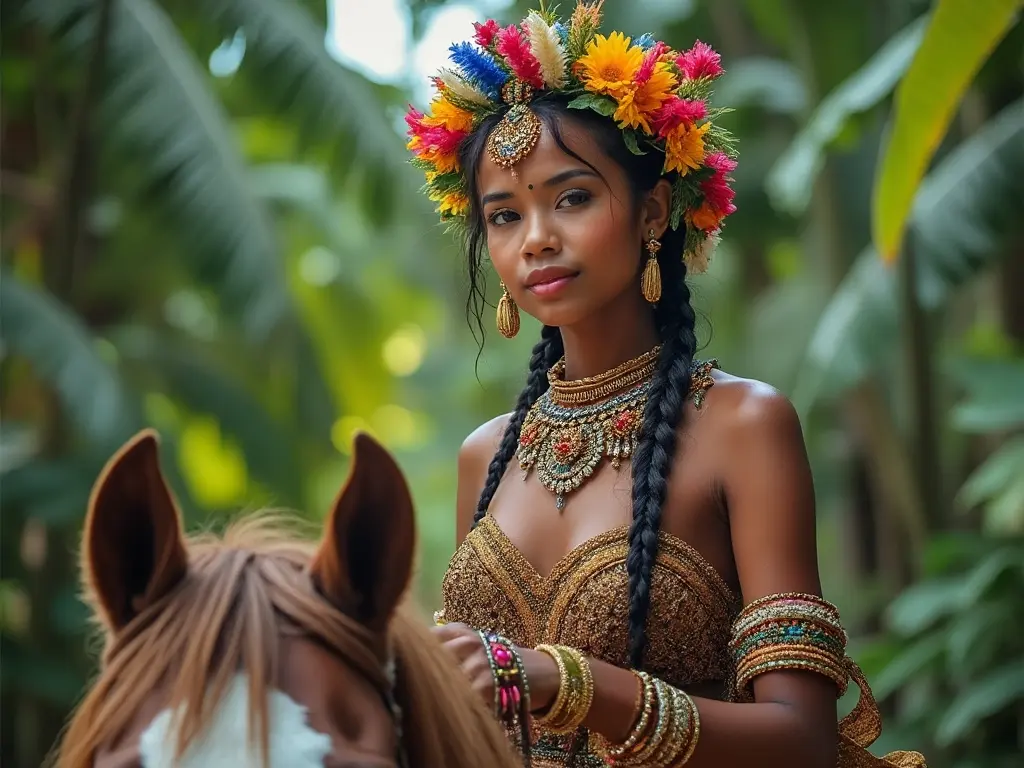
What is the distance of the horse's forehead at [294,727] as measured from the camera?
1.25m

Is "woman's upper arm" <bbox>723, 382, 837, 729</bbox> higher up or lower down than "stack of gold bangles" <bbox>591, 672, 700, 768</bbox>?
higher up

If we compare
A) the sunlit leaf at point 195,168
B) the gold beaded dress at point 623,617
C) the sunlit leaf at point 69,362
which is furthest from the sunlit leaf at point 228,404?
the gold beaded dress at point 623,617

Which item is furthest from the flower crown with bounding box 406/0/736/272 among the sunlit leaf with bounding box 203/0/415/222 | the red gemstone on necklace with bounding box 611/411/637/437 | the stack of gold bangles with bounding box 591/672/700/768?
the sunlit leaf with bounding box 203/0/415/222

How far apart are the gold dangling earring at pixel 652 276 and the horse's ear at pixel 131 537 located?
990 mm

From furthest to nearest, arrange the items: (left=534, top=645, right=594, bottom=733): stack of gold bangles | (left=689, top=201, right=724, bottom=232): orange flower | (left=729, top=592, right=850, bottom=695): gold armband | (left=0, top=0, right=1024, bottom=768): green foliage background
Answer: (left=0, top=0, right=1024, bottom=768): green foliage background < (left=689, top=201, right=724, bottom=232): orange flower < (left=729, top=592, right=850, bottom=695): gold armband < (left=534, top=645, right=594, bottom=733): stack of gold bangles

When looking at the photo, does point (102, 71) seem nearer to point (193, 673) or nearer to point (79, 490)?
point (79, 490)

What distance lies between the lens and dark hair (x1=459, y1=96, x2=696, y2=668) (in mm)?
1997

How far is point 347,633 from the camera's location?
4.42 ft

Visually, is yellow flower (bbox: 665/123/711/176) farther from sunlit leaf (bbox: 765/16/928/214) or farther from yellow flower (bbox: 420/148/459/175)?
sunlit leaf (bbox: 765/16/928/214)

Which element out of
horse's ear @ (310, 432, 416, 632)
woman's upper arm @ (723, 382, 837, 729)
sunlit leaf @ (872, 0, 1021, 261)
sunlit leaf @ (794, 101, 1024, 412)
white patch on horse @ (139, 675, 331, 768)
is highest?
sunlit leaf @ (794, 101, 1024, 412)

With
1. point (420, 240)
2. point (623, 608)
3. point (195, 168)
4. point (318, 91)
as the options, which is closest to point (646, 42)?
point (623, 608)

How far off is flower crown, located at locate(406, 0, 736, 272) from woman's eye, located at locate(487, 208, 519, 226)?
7 centimetres

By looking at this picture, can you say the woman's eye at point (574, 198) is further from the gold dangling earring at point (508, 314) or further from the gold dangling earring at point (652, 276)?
the gold dangling earring at point (508, 314)

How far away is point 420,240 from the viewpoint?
841 cm
